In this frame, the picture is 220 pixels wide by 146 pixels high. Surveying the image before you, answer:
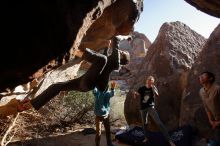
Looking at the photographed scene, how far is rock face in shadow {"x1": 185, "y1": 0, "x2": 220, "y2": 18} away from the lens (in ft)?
16.2

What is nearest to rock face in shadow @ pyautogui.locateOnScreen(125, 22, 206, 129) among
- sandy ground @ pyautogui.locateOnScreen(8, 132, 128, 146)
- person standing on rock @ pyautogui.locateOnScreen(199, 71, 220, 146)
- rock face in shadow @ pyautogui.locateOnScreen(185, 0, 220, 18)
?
sandy ground @ pyautogui.locateOnScreen(8, 132, 128, 146)

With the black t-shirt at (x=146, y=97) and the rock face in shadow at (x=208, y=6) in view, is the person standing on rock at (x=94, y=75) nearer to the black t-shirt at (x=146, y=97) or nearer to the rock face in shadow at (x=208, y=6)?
the rock face in shadow at (x=208, y=6)

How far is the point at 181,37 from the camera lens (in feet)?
38.3

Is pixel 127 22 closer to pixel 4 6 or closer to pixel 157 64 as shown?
pixel 4 6

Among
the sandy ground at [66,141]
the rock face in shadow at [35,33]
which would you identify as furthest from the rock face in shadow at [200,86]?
the rock face in shadow at [35,33]

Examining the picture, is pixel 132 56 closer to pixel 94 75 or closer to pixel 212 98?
pixel 212 98

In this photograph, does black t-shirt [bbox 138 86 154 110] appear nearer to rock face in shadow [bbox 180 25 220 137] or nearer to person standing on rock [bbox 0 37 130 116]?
rock face in shadow [bbox 180 25 220 137]

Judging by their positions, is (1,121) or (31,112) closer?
(1,121)

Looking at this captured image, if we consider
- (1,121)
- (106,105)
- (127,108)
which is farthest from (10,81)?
(127,108)

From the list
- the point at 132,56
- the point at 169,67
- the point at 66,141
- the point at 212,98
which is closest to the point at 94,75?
the point at 212,98

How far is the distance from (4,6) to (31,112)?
7681 millimetres

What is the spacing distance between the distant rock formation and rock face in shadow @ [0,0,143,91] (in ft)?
61.3

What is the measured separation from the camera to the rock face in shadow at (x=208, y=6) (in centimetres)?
493

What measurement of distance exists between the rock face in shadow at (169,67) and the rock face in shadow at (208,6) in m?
4.83
